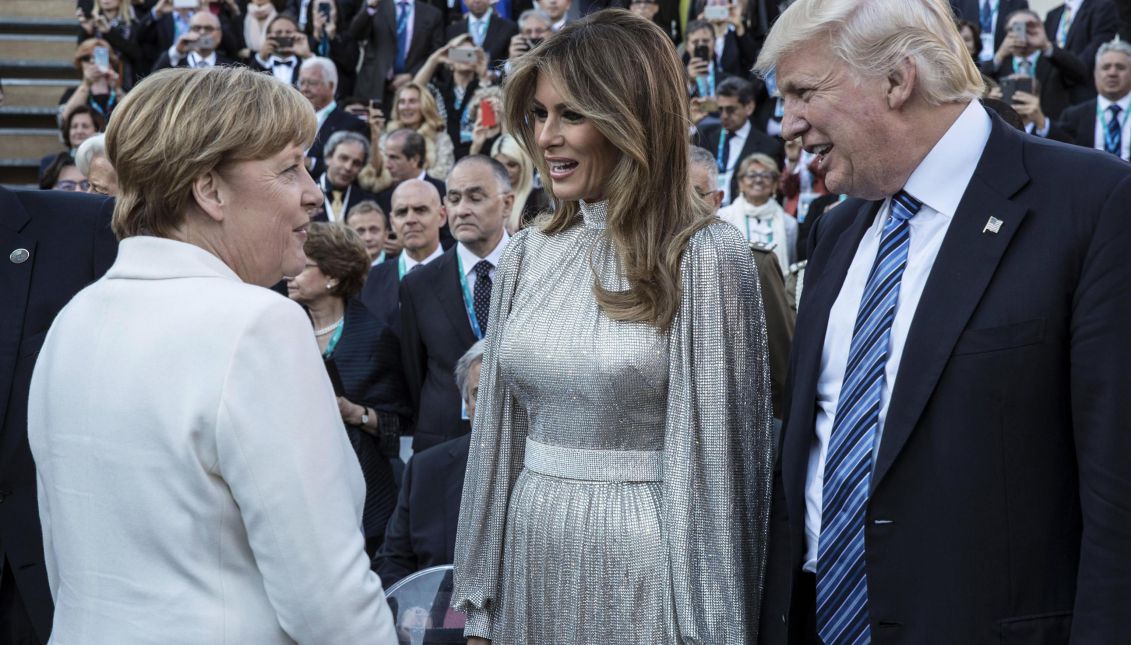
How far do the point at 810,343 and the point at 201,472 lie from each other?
3.88ft

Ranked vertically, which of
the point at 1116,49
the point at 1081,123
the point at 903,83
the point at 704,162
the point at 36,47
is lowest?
the point at 36,47

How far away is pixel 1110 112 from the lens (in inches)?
356

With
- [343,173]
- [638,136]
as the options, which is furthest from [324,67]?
[638,136]

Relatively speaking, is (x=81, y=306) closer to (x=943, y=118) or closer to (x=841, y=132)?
(x=841, y=132)

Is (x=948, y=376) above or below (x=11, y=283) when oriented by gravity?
above

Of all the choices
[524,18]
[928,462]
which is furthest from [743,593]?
[524,18]

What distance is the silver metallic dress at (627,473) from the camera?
2.31 m

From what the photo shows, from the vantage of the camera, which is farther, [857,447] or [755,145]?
[755,145]

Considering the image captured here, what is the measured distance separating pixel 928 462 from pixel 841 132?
1.98 feet

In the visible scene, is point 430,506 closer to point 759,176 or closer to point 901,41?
point 901,41

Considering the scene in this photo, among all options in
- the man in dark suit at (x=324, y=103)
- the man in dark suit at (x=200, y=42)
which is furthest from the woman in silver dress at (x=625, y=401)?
the man in dark suit at (x=200, y=42)

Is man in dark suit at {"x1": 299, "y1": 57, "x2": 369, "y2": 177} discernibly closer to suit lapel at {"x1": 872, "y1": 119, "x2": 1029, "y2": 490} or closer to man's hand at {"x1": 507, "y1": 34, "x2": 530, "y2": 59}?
man's hand at {"x1": 507, "y1": 34, "x2": 530, "y2": 59}

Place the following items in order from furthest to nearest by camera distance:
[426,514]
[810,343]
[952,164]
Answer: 1. [426,514]
2. [810,343]
3. [952,164]

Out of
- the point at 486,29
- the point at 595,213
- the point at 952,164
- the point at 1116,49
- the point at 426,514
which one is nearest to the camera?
the point at 952,164
